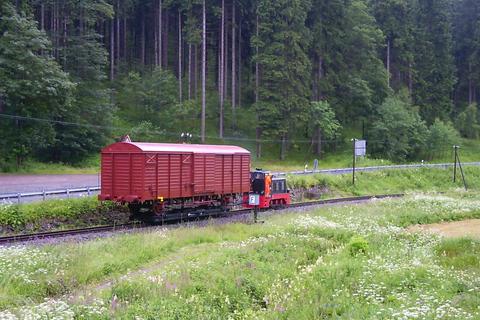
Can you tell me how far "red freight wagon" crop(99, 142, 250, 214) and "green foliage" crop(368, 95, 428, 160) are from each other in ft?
103

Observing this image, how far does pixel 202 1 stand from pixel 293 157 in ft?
57.7

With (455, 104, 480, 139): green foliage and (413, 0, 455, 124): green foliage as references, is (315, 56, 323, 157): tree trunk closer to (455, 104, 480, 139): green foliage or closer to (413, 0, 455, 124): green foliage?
(413, 0, 455, 124): green foliage

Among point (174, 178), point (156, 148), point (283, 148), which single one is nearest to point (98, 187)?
point (174, 178)

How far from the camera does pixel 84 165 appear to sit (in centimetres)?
4078

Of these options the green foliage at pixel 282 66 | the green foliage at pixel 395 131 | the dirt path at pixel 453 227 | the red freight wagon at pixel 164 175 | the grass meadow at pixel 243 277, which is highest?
the green foliage at pixel 282 66

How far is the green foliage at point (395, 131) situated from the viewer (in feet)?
177

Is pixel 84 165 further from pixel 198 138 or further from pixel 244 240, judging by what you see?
pixel 244 240

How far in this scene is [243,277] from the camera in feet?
41.9

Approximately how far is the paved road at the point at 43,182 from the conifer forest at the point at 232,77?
3406 mm

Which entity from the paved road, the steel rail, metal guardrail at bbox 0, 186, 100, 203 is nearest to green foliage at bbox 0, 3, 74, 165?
the paved road

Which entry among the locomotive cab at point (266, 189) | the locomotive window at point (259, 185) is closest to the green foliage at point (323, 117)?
the locomotive cab at point (266, 189)

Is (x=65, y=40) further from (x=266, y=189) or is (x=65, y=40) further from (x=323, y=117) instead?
(x=323, y=117)

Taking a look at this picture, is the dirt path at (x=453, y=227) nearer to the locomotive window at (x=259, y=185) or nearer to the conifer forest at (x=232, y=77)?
the locomotive window at (x=259, y=185)

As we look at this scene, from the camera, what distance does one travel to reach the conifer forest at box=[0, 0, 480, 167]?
36531 millimetres
